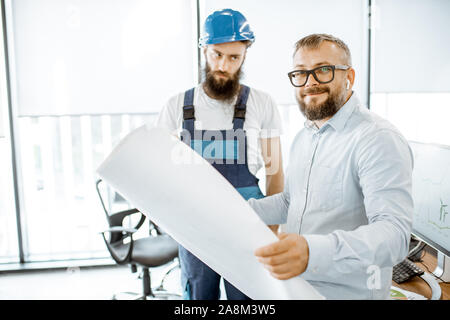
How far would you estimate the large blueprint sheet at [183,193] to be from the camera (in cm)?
35

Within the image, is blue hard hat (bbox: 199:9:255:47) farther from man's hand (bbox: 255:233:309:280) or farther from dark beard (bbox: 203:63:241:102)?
man's hand (bbox: 255:233:309:280)

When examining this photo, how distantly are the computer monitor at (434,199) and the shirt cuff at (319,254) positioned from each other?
2.43 feet

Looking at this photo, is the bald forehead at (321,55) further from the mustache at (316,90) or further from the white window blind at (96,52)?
the white window blind at (96,52)

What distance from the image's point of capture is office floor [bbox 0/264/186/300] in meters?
2.20

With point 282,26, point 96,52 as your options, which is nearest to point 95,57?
point 96,52

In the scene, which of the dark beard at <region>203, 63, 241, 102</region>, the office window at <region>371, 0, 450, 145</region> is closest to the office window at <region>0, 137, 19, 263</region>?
the dark beard at <region>203, 63, 241, 102</region>

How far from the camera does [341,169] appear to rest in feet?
2.46

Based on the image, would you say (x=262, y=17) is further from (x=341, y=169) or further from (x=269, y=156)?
(x=341, y=169)

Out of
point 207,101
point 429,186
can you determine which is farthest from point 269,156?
point 429,186

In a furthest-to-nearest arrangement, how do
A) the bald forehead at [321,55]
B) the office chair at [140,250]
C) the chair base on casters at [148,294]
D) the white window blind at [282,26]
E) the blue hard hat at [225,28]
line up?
the white window blind at [282,26] < the chair base on casters at [148,294] < the office chair at [140,250] < the blue hard hat at [225,28] < the bald forehead at [321,55]

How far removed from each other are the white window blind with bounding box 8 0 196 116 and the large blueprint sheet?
2.11 m

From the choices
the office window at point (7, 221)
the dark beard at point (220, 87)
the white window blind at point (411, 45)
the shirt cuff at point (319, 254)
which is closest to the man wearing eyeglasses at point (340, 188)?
the shirt cuff at point (319, 254)

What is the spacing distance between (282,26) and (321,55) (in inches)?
71.2
